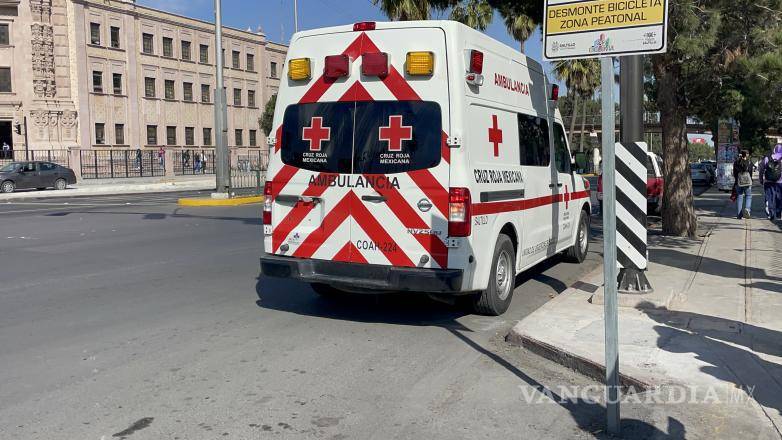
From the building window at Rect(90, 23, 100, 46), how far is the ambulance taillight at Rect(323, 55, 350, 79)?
49.1 m

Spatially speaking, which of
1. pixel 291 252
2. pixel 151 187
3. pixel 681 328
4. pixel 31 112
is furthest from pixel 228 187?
pixel 31 112

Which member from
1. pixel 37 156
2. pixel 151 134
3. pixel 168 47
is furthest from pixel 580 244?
pixel 168 47

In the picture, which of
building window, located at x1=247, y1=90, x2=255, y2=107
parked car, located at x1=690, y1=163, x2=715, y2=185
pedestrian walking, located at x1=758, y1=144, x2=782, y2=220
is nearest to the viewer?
pedestrian walking, located at x1=758, y1=144, x2=782, y2=220

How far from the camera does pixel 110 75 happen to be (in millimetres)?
51312

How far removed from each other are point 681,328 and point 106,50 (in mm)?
51749

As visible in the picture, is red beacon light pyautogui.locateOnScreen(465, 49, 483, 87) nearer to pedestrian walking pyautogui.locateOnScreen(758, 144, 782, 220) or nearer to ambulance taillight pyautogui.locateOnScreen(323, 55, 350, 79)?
ambulance taillight pyautogui.locateOnScreen(323, 55, 350, 79)

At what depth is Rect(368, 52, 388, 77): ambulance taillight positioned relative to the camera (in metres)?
6.45

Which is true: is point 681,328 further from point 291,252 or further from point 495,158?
point 291,252

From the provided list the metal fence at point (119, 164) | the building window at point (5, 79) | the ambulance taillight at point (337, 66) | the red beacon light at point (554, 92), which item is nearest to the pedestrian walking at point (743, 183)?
the red beacon light at point (554, 92)

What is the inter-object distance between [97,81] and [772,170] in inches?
1877

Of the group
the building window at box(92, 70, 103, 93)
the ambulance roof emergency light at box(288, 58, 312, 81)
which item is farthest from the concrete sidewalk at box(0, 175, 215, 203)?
the ambulance roof emergency light at box(288, 58, 312, 81)

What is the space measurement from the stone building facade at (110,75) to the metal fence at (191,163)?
891cm

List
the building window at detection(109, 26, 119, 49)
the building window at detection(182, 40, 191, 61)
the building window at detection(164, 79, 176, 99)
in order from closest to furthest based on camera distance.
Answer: the building window at detection(109, 26, 119, 49)
the building window at detection(164, 79, 176, 99)
the building window at detection(182, 40, 191, 61)

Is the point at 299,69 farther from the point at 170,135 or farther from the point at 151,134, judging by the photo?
the point at 170,135
